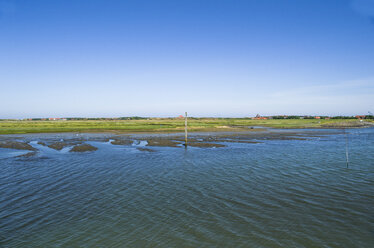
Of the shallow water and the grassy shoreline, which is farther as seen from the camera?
the grassy shoreline

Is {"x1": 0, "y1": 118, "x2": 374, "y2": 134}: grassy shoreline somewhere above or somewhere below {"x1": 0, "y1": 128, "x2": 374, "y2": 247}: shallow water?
above

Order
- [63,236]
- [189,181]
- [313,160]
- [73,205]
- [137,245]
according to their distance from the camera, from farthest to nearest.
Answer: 1. [313,160]
2. [189,181]
3. [73,205]
4. [63,236]
5. [137,245]

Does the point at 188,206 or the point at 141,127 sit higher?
the point at 141,127

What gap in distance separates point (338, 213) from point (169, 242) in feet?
26.0

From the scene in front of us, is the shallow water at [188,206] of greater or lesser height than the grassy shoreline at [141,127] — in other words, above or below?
below

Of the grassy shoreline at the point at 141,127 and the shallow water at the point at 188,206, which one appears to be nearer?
the shallow water at the point at 188,206

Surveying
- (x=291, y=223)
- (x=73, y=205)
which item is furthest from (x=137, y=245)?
(x=291, y=223)

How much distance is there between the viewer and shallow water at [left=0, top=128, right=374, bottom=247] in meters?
→ 8.70

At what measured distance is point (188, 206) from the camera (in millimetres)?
11703

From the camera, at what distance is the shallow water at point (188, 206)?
8.70 m

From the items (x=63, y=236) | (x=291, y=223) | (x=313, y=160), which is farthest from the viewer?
(x=313, y=160)

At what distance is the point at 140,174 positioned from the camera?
60.0 feet

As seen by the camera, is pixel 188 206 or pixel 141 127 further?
pixel 141 127

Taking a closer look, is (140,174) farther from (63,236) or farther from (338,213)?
(338,213)
